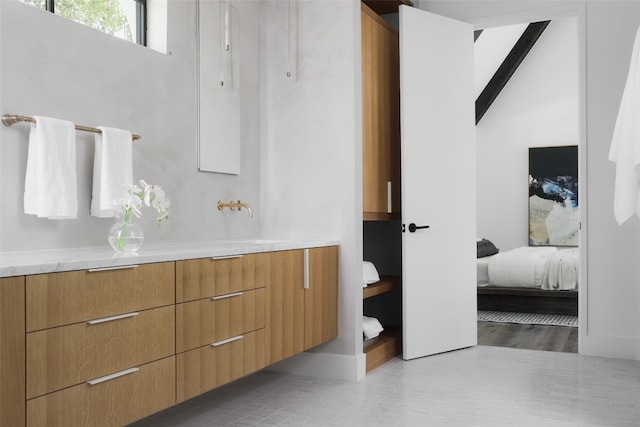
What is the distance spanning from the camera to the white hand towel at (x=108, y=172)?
8.10ft

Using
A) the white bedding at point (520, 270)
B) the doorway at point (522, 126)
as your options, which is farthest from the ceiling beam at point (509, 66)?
the white bedding at point (520, 270)

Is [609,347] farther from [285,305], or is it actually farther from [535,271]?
[285,305]

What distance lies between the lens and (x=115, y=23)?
2.84 m

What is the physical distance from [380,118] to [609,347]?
208cm

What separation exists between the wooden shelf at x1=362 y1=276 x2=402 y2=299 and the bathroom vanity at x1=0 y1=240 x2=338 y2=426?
0.76 metres

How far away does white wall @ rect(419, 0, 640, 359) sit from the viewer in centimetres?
398

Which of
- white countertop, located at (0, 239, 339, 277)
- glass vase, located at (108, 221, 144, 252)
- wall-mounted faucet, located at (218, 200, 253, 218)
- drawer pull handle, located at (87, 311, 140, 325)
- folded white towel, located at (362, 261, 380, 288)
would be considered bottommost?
folded white towel, located at (362, 261, 380, 288)

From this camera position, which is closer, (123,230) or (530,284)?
(123,230)

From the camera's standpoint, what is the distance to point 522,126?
8.30m

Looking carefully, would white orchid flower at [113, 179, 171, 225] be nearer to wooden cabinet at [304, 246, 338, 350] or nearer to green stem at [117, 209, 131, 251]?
green stem at [117, 209, 131, 251]

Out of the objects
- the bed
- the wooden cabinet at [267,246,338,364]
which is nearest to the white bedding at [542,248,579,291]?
the bed

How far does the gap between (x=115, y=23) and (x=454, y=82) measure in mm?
2348

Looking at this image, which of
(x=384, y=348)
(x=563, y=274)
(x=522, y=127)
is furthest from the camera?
(x=522, y=127)

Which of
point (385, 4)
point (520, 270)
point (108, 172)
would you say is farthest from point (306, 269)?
point (520, 270)
